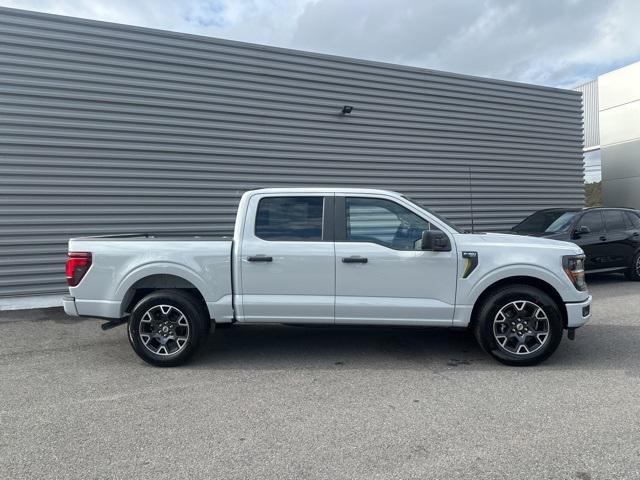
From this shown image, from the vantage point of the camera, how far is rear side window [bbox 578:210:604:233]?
29.6 feet

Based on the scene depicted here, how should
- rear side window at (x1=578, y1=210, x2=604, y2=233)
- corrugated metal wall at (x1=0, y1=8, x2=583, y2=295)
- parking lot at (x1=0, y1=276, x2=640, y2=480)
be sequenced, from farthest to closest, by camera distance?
rear side window at (x1=578, y1=210, x2=604, y2=233)
corrugated metal wall at (x1=0, y1=8, x2=583, y2=295)
parking lot at (x1=0, y1=276, x2=640, y2=480)

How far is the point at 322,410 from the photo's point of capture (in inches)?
146

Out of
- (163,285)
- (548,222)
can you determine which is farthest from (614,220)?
(163,285)

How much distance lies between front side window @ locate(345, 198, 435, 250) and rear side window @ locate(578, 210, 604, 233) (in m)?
5.83

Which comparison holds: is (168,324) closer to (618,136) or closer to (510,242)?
(510,242)

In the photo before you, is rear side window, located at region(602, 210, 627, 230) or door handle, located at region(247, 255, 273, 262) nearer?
door handle, located at region(247, 255, 273, 262)

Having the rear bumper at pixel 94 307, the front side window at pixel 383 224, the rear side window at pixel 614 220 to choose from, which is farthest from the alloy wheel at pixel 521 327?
the rear side window at pixel 614 220

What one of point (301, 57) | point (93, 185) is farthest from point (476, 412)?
point (301, 57)

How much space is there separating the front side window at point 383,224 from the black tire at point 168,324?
1810 mm

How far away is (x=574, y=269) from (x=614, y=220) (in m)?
5.80

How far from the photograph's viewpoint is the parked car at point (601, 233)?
29.1ft

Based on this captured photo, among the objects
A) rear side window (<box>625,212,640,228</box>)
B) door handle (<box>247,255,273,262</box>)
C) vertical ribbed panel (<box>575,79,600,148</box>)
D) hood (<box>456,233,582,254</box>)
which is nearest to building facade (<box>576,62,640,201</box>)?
vertical ribbed panel (<box>575,79,600,148</box>)

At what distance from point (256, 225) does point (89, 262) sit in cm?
176

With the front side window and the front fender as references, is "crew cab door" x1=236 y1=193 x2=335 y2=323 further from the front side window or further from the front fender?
the front fender
